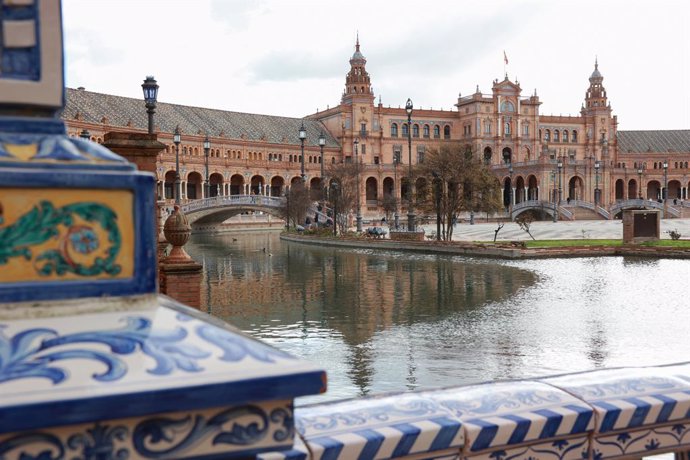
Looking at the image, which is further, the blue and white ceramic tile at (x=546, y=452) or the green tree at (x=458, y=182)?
the green tree at (x=458, y=182)

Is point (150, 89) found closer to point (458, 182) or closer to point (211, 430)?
point (211, 430)

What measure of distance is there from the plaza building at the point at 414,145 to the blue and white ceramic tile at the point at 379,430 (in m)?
59.3

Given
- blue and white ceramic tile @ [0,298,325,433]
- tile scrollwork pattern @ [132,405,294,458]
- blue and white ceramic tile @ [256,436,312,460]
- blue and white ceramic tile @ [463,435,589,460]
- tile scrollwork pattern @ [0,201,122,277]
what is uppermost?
tile scrollwork pattern @ [0,201,122,277]

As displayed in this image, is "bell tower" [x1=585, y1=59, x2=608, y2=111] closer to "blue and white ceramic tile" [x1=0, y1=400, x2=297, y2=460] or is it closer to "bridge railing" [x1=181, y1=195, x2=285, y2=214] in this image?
"bridge railing" [x1=181, y1=195, x2=285, y2=214]

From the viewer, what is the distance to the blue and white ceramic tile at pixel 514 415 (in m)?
1.74

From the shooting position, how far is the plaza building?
67375 mm

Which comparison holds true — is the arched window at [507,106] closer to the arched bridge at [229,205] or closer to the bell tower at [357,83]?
the bell tower at [357,83]

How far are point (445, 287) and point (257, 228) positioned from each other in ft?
160

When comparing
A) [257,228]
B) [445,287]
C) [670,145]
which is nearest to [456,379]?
[445,287]

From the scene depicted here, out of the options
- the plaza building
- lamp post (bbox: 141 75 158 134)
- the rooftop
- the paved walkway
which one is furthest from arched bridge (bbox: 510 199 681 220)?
lamp post (bbox: 141 75 158 134)

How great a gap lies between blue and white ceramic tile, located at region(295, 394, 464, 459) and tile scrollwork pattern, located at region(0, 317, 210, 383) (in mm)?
557

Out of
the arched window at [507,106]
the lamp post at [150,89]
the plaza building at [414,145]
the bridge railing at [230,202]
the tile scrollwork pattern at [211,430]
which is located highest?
the arched window at [507,106]

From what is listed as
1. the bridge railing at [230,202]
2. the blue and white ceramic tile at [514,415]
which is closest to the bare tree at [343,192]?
the bridge railing at [230,202]

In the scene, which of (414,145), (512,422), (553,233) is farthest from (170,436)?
(414,145)
